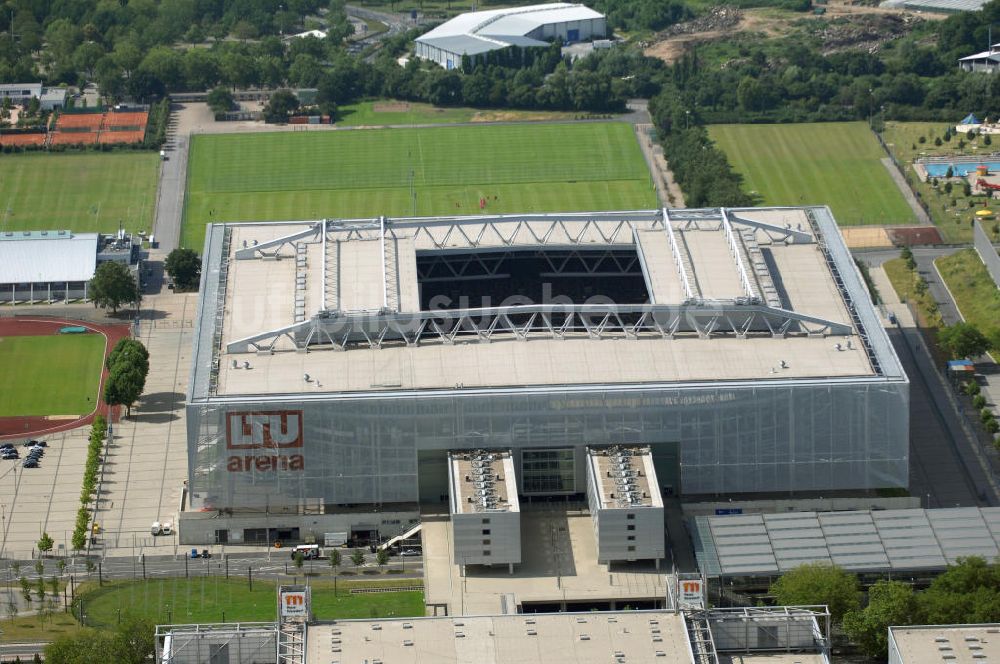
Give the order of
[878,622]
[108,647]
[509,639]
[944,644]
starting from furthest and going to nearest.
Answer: [878,622], [108,647], [509,639], [944,644]

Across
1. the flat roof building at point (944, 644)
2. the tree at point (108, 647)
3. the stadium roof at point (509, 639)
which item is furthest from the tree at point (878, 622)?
the tree at point (108, 647)

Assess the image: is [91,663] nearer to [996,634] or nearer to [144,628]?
[144,628]

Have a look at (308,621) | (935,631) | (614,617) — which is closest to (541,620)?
(614,617)

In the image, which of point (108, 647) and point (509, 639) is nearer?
point (509, 639)

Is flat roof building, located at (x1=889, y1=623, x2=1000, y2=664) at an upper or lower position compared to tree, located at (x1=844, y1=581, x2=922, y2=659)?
lower

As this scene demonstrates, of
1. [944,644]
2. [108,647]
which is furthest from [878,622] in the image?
[108,647]

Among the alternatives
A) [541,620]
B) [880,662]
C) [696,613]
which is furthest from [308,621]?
[880,662]

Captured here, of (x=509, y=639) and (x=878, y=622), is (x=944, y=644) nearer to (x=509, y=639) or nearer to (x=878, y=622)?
(x=878, y=622)

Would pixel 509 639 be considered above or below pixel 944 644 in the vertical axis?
above

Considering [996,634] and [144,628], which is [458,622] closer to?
[144,628]

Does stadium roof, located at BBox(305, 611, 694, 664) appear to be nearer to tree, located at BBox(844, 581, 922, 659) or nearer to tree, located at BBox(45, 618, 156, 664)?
tree, located at BBox(45, 618, 156, 664)

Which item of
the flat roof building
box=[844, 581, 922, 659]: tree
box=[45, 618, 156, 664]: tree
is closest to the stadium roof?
box=[45, 618, 156, 664]: tree
